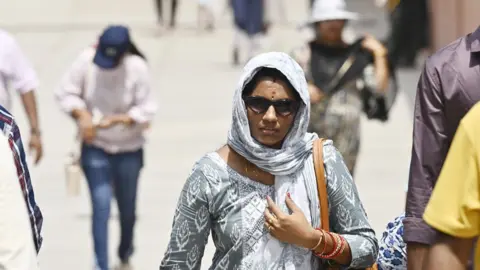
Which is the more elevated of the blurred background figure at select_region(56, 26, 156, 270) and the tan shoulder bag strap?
the tan shoulder bag strap

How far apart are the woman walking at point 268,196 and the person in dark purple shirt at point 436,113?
1.99ft

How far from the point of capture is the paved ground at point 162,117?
10328mm

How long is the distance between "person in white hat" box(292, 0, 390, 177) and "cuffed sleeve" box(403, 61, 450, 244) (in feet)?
14.2

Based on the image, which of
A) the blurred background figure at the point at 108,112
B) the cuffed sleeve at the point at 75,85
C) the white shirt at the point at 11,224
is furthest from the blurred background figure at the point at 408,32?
the white shirt at the point at 11,224

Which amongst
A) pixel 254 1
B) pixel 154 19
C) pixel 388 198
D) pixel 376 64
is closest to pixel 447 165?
pixel 376 64

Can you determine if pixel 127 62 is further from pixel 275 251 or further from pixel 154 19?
pixel 154 19

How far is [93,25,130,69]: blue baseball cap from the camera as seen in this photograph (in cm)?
815

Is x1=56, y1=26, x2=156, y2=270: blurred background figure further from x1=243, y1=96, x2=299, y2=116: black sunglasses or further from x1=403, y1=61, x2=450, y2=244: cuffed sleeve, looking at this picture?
x1=403, y1=61, x2=450, y2=244: cuffed sleeve

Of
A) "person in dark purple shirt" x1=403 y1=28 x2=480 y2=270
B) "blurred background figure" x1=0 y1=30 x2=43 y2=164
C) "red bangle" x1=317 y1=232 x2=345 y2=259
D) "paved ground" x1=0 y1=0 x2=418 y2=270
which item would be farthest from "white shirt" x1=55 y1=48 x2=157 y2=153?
"person in dark purple shirt" x1=403 y1=28 x2=480 y2=270

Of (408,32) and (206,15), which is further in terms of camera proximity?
(206,15)

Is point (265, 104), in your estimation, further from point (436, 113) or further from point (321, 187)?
point (436, 113)

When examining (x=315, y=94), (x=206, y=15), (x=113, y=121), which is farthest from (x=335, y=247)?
(x=206, y=15)

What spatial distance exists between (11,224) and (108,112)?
4.67 m

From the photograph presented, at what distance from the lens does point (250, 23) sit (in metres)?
17.9
